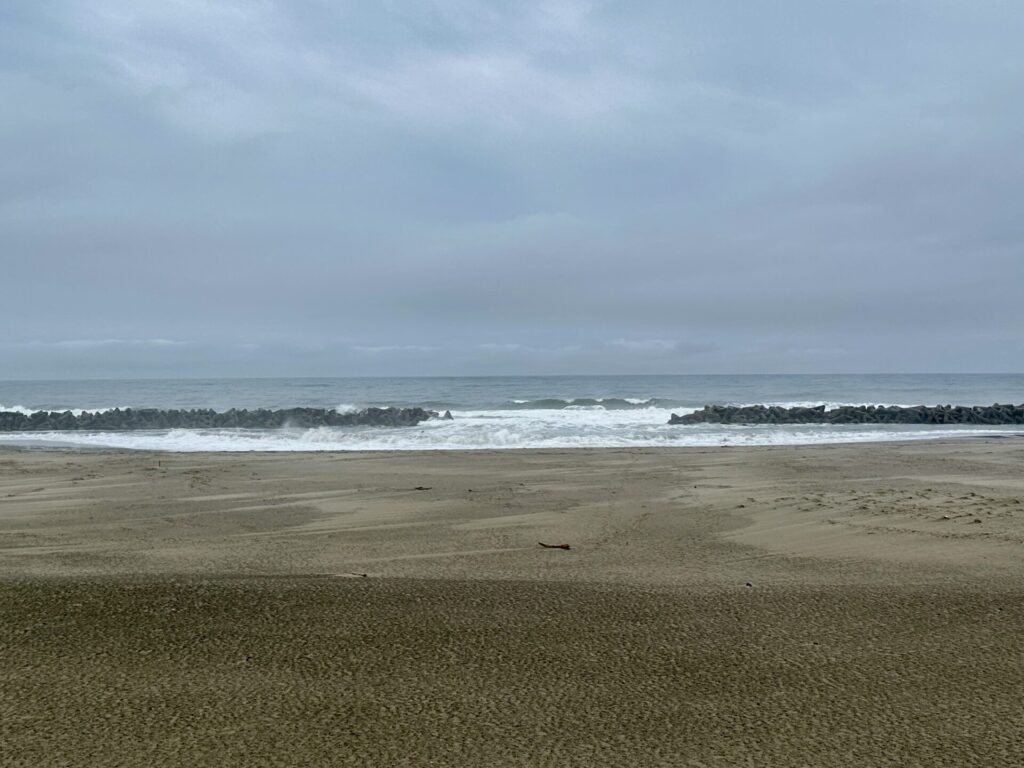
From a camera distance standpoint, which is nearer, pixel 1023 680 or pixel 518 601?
pixel 1023 680

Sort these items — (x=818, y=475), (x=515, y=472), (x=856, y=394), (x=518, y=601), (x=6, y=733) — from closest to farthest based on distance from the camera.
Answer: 1. (x=6, y=733)
2. (x=518, y=601)
3. (x=818, y=475)
4. (x=515, y=472)
5. (x=856, y=394)

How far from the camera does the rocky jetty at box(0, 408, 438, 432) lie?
33.5 meters

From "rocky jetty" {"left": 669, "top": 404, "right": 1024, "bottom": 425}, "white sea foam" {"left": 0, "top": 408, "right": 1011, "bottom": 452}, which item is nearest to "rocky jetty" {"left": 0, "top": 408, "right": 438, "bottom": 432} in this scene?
"white sea foam" {"left": 0, "top": 408, "right": 1011, "bottom": 452}

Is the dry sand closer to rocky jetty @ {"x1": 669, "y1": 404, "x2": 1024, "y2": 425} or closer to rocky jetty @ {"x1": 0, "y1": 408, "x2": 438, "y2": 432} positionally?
rocky jetty @ {"x1": 0, "y1": 408, "x2": 438, "y2": 432}

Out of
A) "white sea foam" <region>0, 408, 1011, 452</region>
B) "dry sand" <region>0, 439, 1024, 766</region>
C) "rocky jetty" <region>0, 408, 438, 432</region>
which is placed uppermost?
"rocky jetty" <region>0, 408, 438, 432</region>

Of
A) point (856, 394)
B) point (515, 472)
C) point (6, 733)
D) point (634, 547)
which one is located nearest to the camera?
point (6, 733)

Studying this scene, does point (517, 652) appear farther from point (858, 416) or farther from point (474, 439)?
point (858, 416)

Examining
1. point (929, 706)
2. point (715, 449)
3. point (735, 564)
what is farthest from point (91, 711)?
point (715, 449)

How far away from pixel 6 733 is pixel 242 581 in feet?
5.57

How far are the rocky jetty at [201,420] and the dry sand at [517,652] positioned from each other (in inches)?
1096

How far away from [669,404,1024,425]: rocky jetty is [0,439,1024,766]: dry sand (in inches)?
1108

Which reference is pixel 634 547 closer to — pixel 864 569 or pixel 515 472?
pixel 864 569

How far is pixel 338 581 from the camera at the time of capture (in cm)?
390

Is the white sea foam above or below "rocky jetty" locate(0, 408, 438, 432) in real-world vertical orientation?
below
